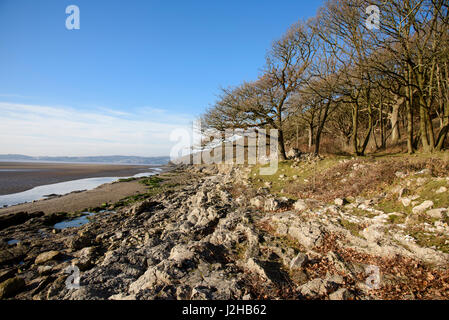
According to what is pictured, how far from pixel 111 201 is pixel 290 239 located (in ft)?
59.3

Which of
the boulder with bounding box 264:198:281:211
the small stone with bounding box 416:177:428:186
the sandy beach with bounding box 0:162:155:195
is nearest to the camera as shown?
the small stone with bounding box 416:177:428:186

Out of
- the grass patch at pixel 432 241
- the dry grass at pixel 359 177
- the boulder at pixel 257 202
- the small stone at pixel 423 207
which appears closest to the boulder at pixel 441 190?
the small stone at pixel 423 207

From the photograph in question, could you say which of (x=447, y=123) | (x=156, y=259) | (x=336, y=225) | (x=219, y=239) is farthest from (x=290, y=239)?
(x=447, y=123)

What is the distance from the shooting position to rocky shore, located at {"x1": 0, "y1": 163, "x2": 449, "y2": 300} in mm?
4984

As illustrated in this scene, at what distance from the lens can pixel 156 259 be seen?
7266 mm

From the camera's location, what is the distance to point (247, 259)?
6.65m

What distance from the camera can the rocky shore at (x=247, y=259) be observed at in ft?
16.4

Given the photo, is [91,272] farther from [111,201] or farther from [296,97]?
[296,97]

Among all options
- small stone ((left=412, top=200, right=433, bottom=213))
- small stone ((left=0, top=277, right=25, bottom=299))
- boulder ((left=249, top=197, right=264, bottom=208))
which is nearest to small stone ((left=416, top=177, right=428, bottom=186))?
small stone ((left=412, top=200, right=433, bottom=213))

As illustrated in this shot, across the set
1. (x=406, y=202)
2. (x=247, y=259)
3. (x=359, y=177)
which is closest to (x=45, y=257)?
(x=247, y=259)

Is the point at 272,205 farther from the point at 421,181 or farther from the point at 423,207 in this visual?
the point at 421,181

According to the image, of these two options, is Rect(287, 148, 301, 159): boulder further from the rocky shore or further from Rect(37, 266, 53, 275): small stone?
Rect(37, 266, 53, 275): small stone

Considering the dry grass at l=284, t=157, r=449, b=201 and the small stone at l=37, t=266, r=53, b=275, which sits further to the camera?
the dry grass at l=284, t=157, r=449, b=201
